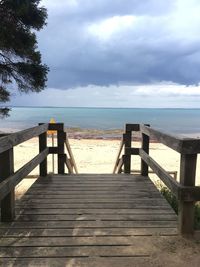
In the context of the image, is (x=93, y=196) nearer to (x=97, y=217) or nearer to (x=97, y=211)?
(x=97, y=211)

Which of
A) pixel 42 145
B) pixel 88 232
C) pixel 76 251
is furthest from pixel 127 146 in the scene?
pixel 76 251

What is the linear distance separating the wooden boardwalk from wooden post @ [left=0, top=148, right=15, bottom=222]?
138 millimetres

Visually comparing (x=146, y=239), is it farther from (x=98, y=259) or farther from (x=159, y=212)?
(x=159, y=212)

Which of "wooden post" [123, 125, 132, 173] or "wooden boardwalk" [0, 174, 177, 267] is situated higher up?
"wooden post" [123, 125, 132, 173]

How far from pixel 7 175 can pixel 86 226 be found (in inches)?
46.0

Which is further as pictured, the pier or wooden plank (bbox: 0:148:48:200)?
wooden plank (bbox: 0:148:48:200)

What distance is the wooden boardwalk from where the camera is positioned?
344 centimetres

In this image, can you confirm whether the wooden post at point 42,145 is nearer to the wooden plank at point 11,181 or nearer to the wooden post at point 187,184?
the wooden plank at point 11,181

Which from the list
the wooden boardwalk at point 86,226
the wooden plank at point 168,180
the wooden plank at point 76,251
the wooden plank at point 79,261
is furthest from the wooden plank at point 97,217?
the wooden plank at point 79,261

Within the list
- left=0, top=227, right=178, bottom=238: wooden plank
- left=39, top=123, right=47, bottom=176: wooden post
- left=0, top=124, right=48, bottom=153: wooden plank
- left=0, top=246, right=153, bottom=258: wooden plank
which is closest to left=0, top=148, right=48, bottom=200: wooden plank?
left=0, top=124, right=48, bottom=153: wooden plank

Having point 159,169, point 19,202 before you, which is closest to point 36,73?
point 19,202

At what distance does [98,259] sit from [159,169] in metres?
1.92

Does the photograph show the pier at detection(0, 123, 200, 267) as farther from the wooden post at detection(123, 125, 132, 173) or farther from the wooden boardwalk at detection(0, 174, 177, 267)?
the wooden post at detection(123, 125, 132, 173)

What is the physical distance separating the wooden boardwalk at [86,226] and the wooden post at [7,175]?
0.45ft
